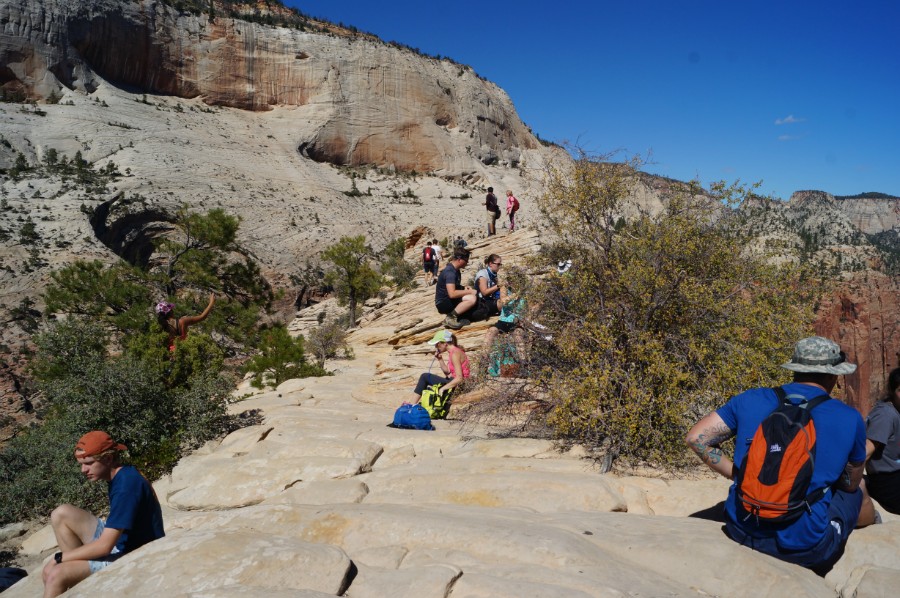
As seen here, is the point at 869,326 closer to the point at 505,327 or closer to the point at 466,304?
the point at 466,304

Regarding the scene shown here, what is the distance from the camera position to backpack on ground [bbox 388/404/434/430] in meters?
7.04

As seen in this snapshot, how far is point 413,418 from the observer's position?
707 cm

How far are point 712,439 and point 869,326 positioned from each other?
31.7m

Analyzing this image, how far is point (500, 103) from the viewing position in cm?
6469

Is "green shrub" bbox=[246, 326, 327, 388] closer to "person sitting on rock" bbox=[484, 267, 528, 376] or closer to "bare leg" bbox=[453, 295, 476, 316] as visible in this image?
"bare leg" bbox=[453, 295, 476, 316]

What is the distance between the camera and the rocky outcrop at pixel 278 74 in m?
38.1

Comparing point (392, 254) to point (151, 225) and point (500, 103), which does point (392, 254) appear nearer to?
point (151, 225)

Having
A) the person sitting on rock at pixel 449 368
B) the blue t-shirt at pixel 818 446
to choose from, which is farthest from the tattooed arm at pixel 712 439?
the person sitting on rock at pixel 449 368

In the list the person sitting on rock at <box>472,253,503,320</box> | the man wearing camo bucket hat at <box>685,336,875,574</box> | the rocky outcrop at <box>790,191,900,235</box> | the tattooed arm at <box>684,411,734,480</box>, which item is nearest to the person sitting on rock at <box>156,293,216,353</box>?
the person sitting on rock at <box>472,253,503,320</box>

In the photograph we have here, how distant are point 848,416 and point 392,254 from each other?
81.6 feet

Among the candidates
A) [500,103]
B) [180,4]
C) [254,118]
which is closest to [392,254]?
[254,118]

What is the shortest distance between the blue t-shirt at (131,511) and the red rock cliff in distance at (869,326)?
3080 cm

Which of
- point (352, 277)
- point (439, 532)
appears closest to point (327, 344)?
point (352, 277)

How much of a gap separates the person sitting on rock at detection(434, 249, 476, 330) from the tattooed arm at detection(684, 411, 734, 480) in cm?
631
